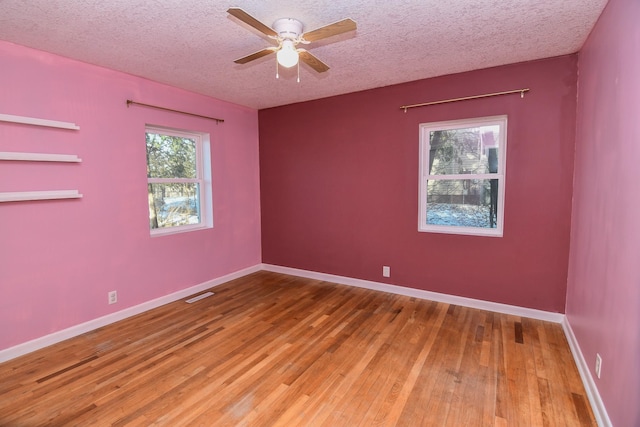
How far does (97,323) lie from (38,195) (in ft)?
4.27

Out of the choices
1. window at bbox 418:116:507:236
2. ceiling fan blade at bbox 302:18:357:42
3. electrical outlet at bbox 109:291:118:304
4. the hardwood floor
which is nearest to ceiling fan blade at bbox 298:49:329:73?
ceiling fan blade at bbox 302:18:357:42

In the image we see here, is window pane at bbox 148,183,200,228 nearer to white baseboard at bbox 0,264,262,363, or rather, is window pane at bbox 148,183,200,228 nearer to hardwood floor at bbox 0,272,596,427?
white baseboard at bbox 0,264,262,363

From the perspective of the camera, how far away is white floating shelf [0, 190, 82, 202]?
2.39 m

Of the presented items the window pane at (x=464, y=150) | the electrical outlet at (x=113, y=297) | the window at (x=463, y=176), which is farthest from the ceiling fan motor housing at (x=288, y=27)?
the electrical outlet at (x=113, y=297)

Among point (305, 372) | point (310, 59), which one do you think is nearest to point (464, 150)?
point (310, 59)

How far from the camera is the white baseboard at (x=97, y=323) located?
8.18ft

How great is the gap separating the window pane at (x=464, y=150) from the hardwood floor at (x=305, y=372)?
155cm

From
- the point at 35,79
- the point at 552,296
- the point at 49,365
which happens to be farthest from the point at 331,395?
the point at 35,79

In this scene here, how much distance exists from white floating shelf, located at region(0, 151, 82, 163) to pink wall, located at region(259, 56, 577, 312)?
2.47 meters

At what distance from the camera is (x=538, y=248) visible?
9.94 ft

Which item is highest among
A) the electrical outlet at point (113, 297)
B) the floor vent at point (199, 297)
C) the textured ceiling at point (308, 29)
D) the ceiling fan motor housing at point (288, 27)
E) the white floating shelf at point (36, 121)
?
the textured ceiling at point (308, 29)

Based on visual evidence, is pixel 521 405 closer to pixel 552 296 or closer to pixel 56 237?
pixel 552 296

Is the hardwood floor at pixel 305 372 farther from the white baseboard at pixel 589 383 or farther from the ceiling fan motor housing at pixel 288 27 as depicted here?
the ceiling fan motor housing at pixel 288 27

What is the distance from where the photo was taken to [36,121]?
8.30 feet
